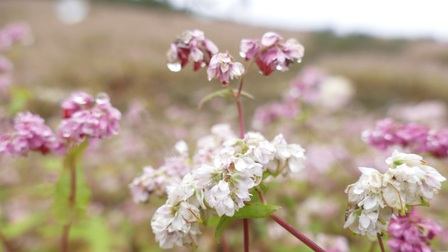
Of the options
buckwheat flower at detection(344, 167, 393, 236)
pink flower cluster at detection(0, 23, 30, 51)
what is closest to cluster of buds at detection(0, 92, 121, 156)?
buckwheat flower at detection(344, 167, 393, 236)

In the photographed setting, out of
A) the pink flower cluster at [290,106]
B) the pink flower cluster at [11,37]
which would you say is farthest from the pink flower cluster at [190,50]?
the pink flower cluster at [11,37]

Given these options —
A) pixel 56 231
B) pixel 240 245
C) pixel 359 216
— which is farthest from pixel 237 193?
pixel 240 245

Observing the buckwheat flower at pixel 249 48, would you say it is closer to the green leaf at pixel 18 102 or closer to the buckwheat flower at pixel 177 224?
the buckwheat flower at pixel 177 224

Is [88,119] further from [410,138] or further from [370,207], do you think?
[410,138]

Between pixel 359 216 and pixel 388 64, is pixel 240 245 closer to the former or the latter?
pixel 359 216

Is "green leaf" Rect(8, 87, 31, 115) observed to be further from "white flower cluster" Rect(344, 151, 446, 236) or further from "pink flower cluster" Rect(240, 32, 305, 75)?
"white flower cluster" Rect(344, 151, 446, 236)

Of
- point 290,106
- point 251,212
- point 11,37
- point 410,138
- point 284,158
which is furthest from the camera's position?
point 11,37

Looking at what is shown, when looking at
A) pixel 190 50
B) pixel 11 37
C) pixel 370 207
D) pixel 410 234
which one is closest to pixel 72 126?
pixel 190 50
